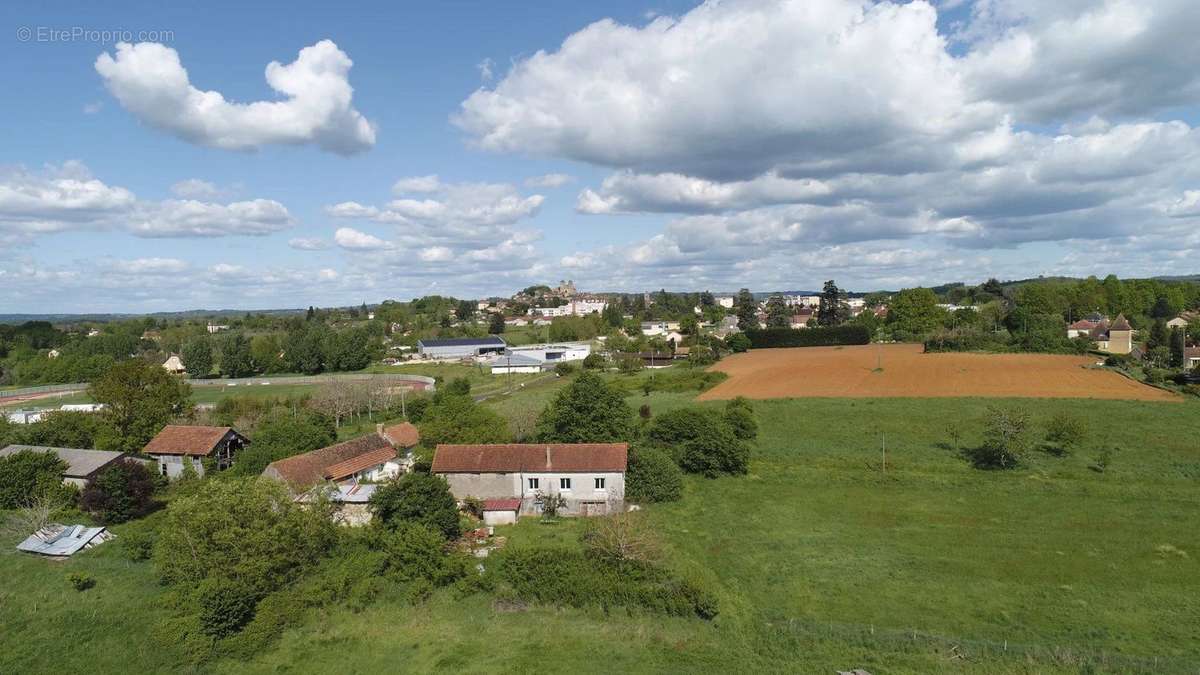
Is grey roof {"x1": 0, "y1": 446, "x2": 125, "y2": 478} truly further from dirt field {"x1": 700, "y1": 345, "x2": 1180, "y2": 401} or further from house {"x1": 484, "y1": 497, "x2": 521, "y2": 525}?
dirt field {"x1": 700, "y1": 345, "x2": 1180, "y2": 401}

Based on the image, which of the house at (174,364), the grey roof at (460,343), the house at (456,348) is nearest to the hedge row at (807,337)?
the house at (456,348)

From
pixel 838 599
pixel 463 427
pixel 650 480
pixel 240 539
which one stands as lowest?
pixel 838 599

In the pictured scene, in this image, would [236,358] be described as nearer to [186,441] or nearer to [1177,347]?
[186,441]

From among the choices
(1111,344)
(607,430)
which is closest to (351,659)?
(607,430)

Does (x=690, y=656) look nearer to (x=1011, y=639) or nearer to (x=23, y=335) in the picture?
(x=1011, y=639)

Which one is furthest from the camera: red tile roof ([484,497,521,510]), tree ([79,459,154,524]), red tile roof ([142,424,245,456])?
red tile roof ([142,424,245,456])

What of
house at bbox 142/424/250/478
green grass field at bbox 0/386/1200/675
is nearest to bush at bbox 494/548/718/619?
green grass field at bbox 0/386/1200/675

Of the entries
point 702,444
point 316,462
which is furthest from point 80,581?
point 702,444
